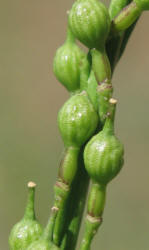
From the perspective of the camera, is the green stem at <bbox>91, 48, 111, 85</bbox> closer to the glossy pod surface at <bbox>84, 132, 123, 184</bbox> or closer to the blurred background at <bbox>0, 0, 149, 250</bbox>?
the glossy pod surface at <bbox>84, 132, 123, 184</bbox>

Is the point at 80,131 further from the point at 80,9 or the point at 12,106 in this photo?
the point at 12,106

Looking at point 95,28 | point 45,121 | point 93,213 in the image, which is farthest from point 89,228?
point 45,121

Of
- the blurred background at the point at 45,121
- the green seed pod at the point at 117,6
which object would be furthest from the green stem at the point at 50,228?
the blurred background at the point at 45,121

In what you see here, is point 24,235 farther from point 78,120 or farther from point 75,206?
point 78,120

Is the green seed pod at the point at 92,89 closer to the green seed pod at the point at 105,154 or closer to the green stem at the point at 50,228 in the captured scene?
the green seed pod at the point at 105,154

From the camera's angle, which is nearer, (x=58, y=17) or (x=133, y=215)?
(x=133, y=215)

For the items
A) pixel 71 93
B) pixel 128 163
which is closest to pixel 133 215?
pixel 128 163

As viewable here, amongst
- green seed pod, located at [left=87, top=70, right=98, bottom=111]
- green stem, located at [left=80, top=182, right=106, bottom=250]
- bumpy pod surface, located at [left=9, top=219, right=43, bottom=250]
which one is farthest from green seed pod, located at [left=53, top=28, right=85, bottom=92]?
bumpy pod surface, located at [left=9, top=219, right=43, bottom=250]
